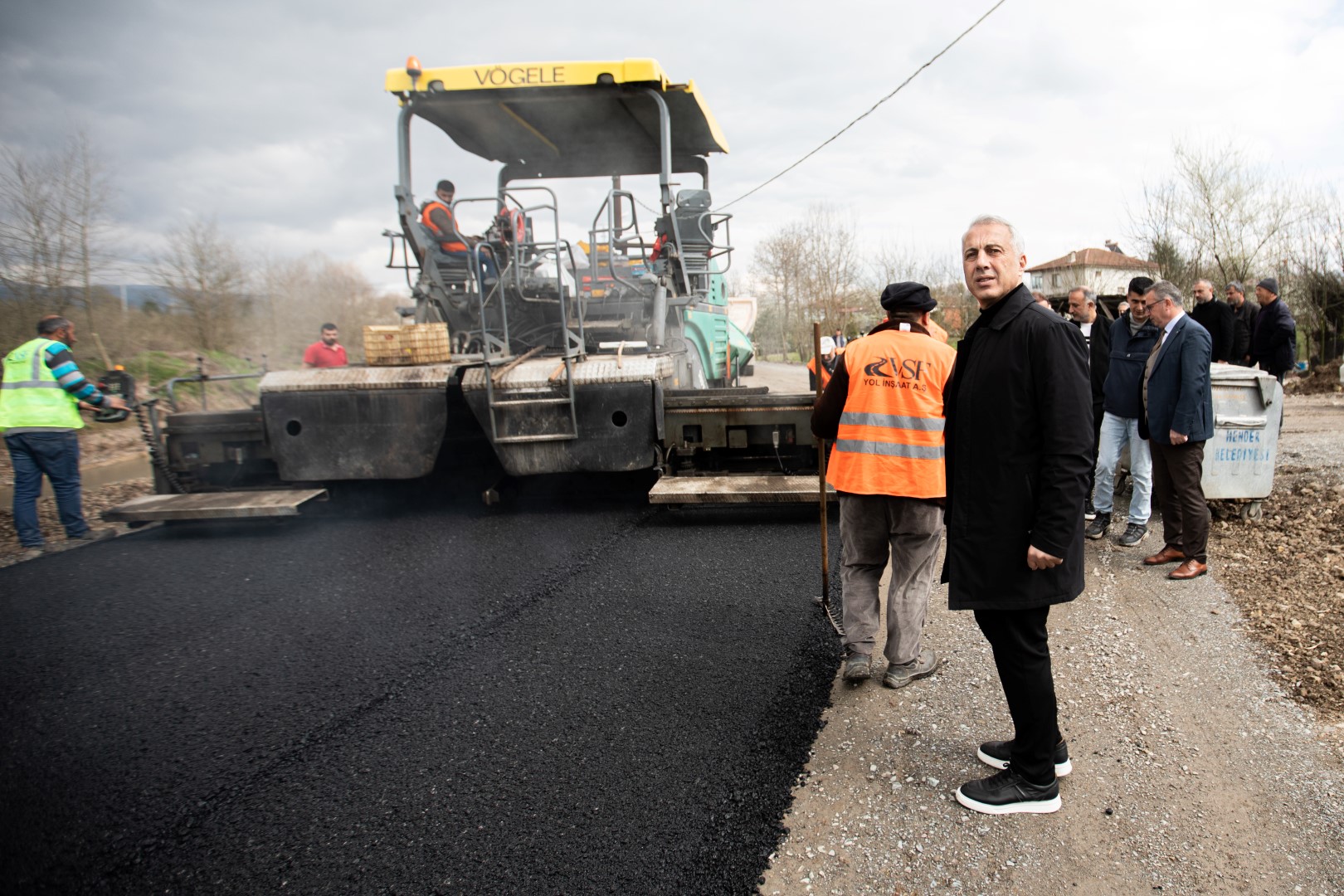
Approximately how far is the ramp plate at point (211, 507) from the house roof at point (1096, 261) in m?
14.3

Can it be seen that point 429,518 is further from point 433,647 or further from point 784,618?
point 784,618

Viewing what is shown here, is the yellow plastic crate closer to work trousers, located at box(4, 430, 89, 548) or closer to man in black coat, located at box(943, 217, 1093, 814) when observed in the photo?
work trousers, located at box(4, 430, 89, 548)

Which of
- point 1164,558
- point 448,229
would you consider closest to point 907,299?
point 1164,558

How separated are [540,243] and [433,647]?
11.6 feet

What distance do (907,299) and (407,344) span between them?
12.6 feet

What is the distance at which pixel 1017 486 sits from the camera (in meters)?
2.14

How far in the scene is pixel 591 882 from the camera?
1942 millimetres

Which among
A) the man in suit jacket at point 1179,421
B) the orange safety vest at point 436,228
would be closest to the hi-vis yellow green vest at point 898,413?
the man in suit jacket at point 1179,421

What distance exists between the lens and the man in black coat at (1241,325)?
21.7ft

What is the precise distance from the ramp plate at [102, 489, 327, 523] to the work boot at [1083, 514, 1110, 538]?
5232 millimetres

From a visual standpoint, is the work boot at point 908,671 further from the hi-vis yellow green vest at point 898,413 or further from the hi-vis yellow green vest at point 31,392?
the hi-vis yellow green vest at point 31,392

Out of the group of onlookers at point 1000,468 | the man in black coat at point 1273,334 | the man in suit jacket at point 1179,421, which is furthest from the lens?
the man in black coat at point 1273,334

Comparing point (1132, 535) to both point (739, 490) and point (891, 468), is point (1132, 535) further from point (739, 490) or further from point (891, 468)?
point (891, 468)

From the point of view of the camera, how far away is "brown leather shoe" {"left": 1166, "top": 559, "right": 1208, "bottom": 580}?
4.17 metres
